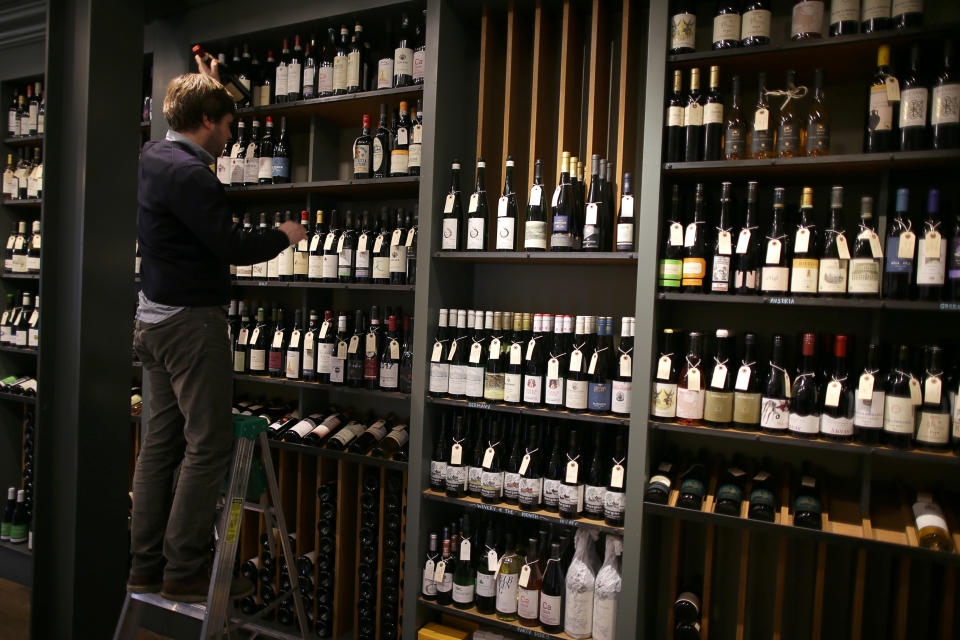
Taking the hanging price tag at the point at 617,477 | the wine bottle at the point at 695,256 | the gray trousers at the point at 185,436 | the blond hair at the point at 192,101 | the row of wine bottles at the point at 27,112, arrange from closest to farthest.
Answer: the gray trousers at the point at 185,436 → the blond hair at the point at 192,101 → the wine bottle at the point at 695,256 → the hanging price tag at the point at 617,477 → the row of wine bottles at the point at 27,112

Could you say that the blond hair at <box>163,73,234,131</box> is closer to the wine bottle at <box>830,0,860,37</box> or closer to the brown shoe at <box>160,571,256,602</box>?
the brown shoe at <box>160,571,256,602</box>

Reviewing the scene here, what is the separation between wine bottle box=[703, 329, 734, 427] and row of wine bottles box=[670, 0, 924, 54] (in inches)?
38.8

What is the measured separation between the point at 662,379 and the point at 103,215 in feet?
6.02

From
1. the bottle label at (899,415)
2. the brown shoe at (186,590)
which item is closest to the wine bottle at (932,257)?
the bottle label at (899,415)

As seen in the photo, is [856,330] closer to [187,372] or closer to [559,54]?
[559,54]

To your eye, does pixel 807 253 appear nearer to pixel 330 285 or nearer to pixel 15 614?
pixel 330 285

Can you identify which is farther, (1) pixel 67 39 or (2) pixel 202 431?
(2) pixel 202 431

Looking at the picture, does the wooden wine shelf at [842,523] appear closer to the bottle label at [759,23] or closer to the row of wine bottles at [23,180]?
the bottle label at [759,23]

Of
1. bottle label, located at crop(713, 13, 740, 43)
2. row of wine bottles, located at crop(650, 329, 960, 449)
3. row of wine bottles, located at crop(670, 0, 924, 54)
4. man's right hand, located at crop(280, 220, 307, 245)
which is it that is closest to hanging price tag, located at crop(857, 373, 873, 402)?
row of wine bottles, located at crop(650, 329, 960, 449)

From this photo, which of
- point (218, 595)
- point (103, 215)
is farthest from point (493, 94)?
point (218, 595)

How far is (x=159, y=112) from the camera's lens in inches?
118

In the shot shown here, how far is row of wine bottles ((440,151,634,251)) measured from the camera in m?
2.22

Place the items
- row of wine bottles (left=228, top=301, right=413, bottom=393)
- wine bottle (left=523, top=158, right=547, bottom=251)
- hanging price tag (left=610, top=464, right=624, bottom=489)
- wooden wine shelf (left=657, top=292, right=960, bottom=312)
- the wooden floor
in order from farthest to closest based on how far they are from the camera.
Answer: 1. the wooden floor
2. row of wine bottles (left=228, top=301, right=413, bottom=393)
3. wine bottle (left=523, top=158, right=547, bottom=251)
4. hanging price tag (left=610, top=464, right=624, bottom=489)
5. wooden wine shelf (left=657, top=292, right=960, bottom=312)

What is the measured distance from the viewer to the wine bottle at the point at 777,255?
1989 millimetres
